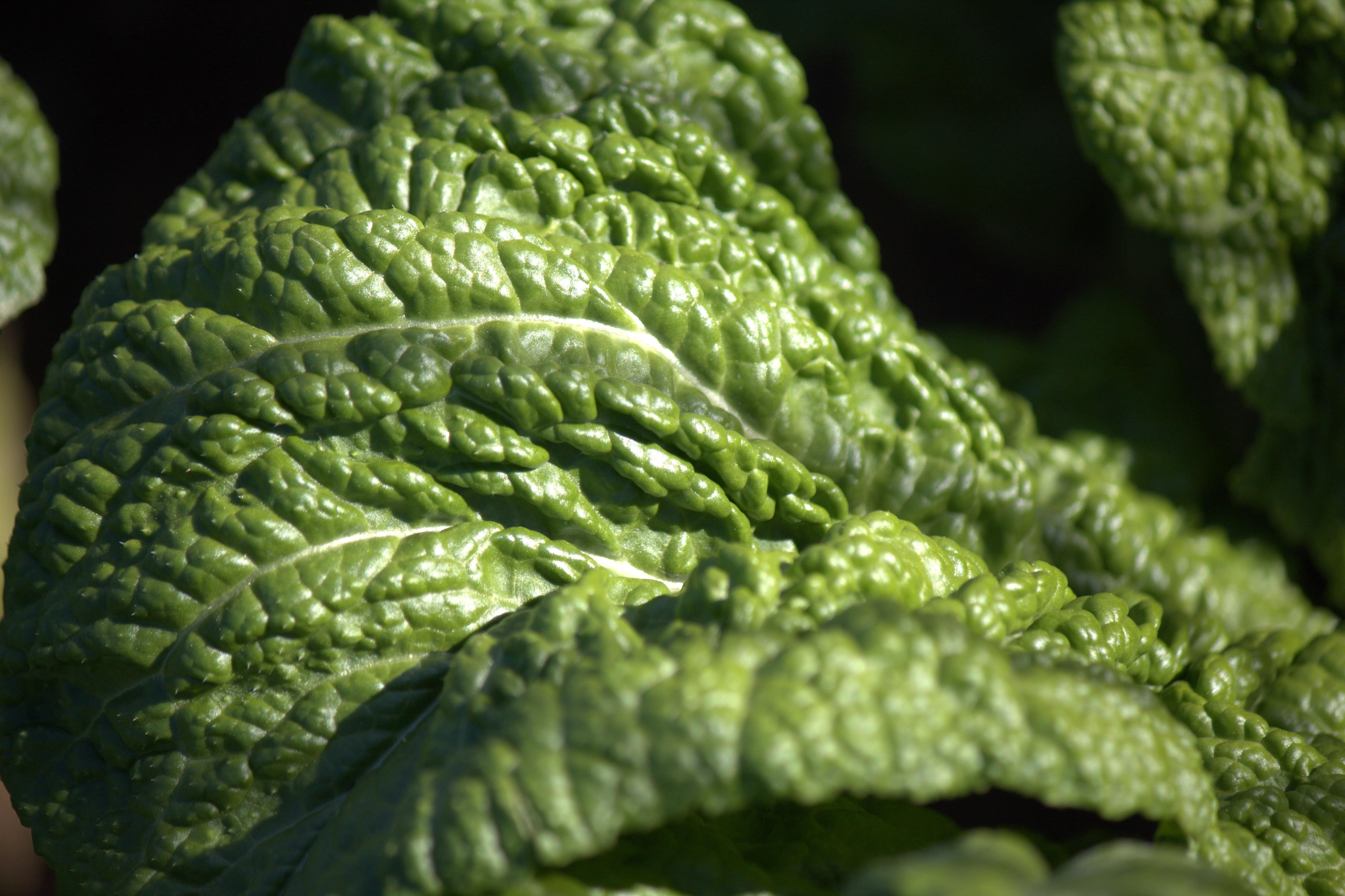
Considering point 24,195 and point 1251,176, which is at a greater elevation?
point 1251,176

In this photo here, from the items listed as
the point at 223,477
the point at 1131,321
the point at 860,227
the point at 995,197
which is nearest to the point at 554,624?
the point at 223,477

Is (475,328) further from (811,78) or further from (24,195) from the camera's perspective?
(811,78)

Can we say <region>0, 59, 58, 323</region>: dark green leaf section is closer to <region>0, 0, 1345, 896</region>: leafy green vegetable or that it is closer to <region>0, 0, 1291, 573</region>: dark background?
<region>0, 0, 1345, 896</region>: leafy green vegetable

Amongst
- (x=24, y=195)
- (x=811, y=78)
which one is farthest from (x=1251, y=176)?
(x=24, y=195)

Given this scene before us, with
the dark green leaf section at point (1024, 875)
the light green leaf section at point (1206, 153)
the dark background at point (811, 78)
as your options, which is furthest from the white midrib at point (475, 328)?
the dark background at point (811, 78)

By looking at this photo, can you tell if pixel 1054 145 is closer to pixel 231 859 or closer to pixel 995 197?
pixel 995 197

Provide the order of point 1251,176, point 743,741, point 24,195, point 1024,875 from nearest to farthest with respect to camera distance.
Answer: point 1024,875 → point 743,741 → point 24,195 → point 1251,176

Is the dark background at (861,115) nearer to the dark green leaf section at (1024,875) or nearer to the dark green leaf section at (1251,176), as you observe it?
the dark green leaf section at (1251,176)
